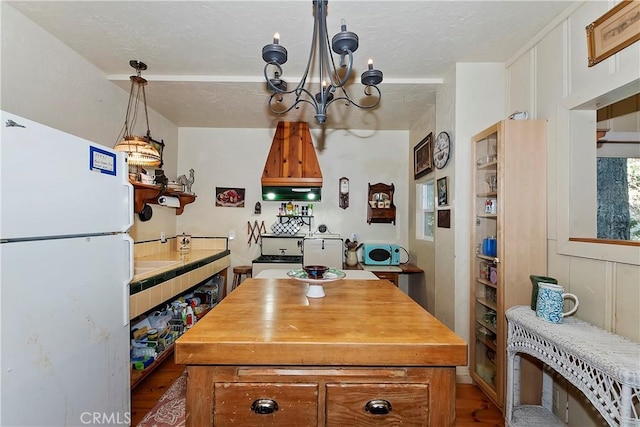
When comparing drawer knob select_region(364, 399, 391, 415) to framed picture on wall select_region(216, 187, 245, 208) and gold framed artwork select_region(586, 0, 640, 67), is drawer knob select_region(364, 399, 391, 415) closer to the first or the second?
gold framed artwork select_region(586, 0, 640, 67)

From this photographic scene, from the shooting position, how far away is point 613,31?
141 centimetres

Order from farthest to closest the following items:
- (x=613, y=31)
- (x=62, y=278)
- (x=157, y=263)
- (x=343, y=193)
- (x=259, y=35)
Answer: (x=343, y=193)
(x=157, y=263)
(x=259, y=35)
(x=613, y=31)
(x=62, y=278)

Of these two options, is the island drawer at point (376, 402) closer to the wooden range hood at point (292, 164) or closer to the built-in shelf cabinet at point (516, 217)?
the built-in shelf cabinet at point (516, 217)

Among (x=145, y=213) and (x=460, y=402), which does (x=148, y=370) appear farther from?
(x=460, y=402)

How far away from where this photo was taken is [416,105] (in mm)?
3053

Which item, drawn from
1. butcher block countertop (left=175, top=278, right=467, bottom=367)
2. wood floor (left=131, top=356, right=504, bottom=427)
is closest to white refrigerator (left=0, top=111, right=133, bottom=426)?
wood floor (left=131, top=356, right=504, bottom=427)

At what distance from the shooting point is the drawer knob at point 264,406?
91 cm

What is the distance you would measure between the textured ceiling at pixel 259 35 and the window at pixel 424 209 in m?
1.20

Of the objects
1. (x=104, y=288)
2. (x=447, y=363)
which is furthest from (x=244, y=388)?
(x=104, y=288)

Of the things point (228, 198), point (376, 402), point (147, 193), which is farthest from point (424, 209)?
point (147, 193)

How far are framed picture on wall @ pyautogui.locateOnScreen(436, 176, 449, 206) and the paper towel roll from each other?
3.05 meters

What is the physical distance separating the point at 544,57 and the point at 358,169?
7.54 feet

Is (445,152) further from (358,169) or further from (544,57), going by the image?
(358,169)

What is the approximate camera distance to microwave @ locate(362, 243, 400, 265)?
→ 3.58m
